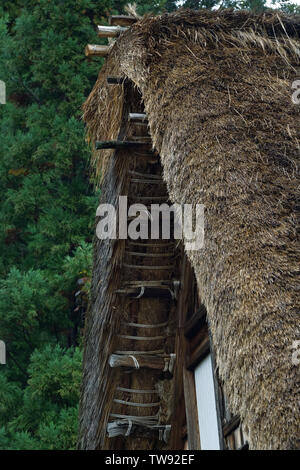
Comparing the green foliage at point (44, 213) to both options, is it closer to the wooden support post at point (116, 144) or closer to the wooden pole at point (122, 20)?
A: the wooden support post at point (116, 144)

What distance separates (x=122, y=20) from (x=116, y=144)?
93 cm

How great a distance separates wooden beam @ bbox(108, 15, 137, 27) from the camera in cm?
477

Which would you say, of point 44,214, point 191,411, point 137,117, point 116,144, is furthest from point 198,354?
point 44,214

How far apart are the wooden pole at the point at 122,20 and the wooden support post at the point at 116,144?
0.84m

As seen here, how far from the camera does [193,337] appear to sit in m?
4.75

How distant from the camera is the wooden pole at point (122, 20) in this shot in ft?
15.7

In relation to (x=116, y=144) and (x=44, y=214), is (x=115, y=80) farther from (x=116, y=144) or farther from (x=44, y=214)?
(x=44, y=214)

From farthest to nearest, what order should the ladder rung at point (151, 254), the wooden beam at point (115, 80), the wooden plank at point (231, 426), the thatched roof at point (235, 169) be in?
the ladder rung at point (151, 254)
the wooden beam at point (115, 80)
the wooden plank at point (231, 426)
the thatched roof at point (235, 169)

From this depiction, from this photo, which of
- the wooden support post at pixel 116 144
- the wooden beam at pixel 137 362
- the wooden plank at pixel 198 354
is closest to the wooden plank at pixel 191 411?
the wooden plank at pixel 198 354

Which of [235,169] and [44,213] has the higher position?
[44,213]

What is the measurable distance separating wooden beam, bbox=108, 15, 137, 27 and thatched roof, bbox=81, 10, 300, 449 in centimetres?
21

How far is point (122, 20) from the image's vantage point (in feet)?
15.7

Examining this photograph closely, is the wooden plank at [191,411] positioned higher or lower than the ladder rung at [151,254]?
lower

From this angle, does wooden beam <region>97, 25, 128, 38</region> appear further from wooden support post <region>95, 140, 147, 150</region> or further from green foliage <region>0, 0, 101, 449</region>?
green foliage <region>0, 0, 101, 449</region>
